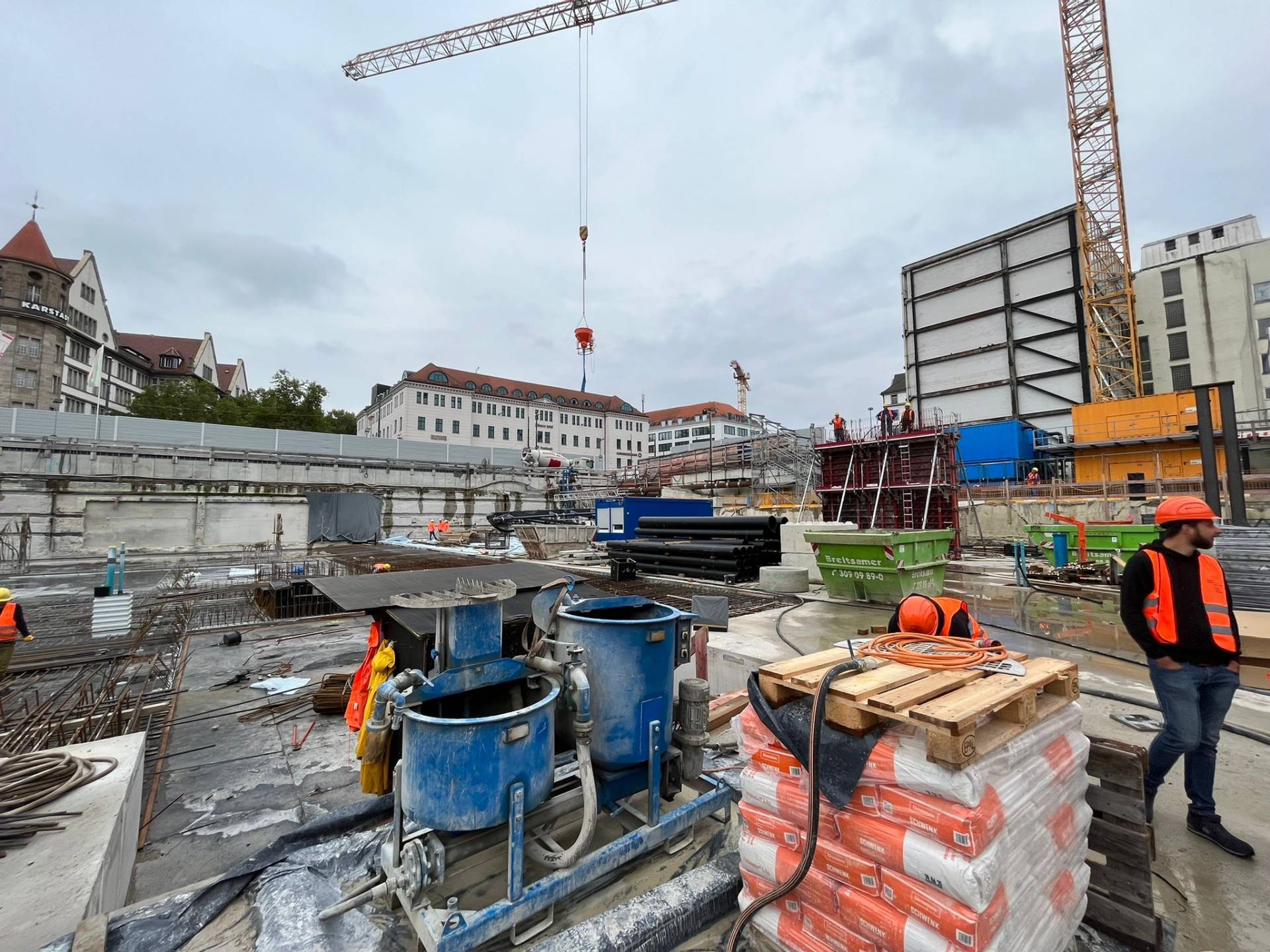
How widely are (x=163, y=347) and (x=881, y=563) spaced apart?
73.1 meters

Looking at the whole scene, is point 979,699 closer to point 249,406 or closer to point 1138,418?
point 1138,418

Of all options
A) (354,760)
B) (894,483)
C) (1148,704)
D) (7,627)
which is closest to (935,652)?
(1148,704)

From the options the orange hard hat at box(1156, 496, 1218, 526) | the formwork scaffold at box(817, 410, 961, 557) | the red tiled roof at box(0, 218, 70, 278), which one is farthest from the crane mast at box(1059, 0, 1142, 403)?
the red tiled roof at box(0, 218, 70, 278)

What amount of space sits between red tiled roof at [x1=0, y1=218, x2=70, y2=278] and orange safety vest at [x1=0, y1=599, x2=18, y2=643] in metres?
47.4

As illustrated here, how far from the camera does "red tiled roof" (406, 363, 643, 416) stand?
57.0 metres

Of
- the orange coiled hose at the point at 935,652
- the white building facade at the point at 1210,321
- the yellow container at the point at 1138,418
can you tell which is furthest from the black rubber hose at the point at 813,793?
the white building facade at the point at 1210,321

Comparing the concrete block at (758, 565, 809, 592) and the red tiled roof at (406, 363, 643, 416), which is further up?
the red tiled roof at (406, 363, 643, 416)

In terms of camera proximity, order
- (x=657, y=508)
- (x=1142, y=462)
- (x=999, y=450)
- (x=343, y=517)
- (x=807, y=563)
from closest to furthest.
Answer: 1. (x=807, y=563)
2. (x=657, y=508)
3. (x=1142, y=462)
4. (x=999, y=450)
5. (x=343, y=517)

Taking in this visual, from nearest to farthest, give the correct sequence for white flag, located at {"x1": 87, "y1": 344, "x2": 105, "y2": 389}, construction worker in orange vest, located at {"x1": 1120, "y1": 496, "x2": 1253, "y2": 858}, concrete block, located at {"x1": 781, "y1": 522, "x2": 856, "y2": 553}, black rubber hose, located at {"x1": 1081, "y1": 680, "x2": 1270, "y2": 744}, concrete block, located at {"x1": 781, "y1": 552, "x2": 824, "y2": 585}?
construction worker in orange vest, located at {"x1": 1120, "y1": 496, "x2": 1253, "y2": 858}, black rubber hose, located at {"x1": 1081, "y1": 680, "x2": 1270, "y2": 744}, concrete block, located at {"x1": 781, "y1": 552, "x2": 824, "y2": 585}, concrete block, located at {"x1": 781, "y1": 522, "x2": 856, "y2": 553}, white flag, located at {"x1": 87, "y1": 344, "x2": 105, "y2": 389}

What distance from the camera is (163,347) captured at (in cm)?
5438

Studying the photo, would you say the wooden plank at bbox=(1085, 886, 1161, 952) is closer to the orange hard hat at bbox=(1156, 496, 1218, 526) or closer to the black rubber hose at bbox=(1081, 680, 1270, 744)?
the orange hard hat at bbox=(1156, 496, 1218, 526)

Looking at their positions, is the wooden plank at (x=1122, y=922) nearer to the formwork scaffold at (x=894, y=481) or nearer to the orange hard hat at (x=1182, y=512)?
the orange hard hat at (x=1182, y=512)

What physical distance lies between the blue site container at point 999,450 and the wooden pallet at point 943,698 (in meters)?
27.3

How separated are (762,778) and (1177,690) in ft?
7.60
